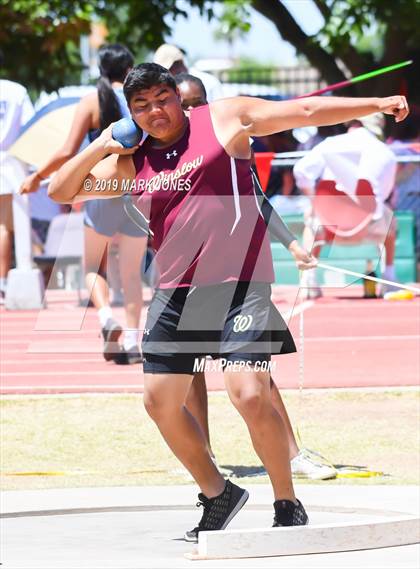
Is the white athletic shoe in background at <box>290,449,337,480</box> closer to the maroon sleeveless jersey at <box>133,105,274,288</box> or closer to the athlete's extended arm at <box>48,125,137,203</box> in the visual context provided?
the maroon sleeveless jersey at <box>133,105,274,288</box>

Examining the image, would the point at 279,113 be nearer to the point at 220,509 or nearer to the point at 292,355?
the point at 220,509

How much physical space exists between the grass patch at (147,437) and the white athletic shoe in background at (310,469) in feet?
0.22

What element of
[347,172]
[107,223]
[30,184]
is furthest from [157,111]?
[347,172]

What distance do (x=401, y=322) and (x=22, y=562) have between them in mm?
7304

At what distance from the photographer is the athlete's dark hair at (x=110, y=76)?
10023 mm

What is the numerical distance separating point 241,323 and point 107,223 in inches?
171

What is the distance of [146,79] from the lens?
5969 mm

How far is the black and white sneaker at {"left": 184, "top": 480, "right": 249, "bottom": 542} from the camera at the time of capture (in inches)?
245

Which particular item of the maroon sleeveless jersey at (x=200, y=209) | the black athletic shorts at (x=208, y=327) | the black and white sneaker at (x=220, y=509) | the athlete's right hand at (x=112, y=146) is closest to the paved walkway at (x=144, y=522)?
the black and white sneaker at (x=220, y=509)

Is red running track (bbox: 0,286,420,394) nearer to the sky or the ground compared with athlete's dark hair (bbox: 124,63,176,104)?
nearer to the ground

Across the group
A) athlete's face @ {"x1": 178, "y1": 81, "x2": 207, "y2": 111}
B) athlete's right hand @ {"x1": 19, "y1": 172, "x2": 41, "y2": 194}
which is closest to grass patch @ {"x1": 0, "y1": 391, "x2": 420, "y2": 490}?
athlete's right hand @ {"x1": 19, "y1": 172, "x2": 41, "y2": 194}

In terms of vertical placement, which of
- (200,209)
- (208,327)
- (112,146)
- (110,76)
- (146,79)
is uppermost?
(146,79)

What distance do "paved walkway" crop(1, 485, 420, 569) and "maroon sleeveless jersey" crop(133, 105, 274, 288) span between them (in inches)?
43.4

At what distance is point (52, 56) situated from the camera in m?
26.3
